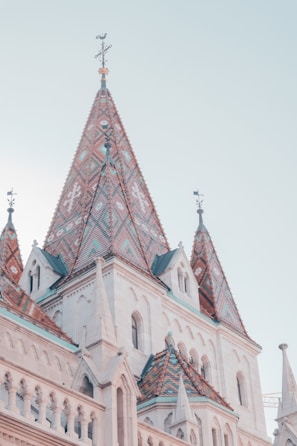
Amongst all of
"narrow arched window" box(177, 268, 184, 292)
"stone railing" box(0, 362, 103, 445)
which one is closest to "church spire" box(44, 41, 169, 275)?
"narrow arched window" box(177, 268, 184, 292)

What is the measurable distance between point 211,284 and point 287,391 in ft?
21.1

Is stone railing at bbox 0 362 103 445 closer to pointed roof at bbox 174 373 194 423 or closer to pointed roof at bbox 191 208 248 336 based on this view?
pointed roof at bbox 174 373 194 423

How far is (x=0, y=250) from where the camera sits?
25.4 meters

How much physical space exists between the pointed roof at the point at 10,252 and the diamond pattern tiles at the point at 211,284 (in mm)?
5350

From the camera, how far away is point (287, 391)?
18.8m

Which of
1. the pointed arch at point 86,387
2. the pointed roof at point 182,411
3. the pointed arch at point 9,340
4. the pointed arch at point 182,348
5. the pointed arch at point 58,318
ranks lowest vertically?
the pointed arch at point 86,387

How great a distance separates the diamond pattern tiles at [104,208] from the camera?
21.5 metres

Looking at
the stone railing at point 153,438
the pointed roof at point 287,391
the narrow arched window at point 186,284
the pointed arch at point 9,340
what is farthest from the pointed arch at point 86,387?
the narrow arched window at point 186,284

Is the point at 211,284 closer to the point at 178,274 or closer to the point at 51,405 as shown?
the point at 178,274

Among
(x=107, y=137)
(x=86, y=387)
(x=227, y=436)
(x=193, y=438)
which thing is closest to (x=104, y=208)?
(x=107, y=137)

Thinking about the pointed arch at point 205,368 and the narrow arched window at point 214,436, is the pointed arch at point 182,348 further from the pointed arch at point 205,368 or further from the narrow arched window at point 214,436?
the narrow arched window at point 214,436

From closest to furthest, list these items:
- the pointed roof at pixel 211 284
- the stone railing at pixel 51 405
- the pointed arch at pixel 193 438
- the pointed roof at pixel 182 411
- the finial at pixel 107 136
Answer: the stone railing at pixel 51 405, the pointed arch at pixel 193 438, the pointed roof at pixel 182 411, the finial at pixel 107 136, the pointed roof at pixel 211 284

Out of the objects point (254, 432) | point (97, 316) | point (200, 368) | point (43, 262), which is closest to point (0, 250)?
point (43, 262)

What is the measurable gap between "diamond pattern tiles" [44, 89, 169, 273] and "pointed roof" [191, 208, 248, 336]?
1.82 meters
